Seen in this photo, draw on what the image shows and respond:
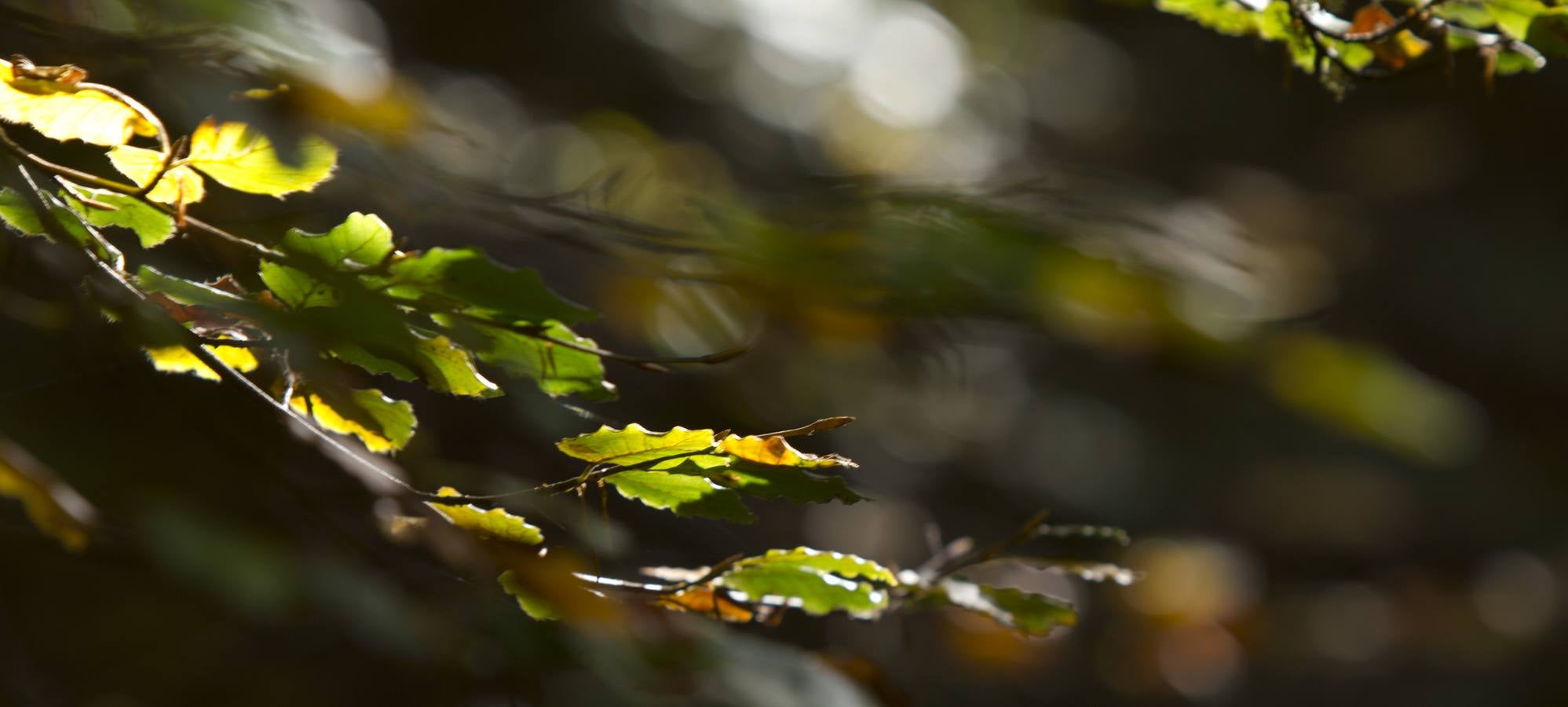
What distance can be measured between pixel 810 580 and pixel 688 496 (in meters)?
0.07

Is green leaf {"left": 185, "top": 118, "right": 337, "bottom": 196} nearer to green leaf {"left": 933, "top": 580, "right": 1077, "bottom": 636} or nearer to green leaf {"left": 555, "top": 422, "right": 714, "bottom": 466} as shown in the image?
green leaf {"left": 555, "top": 422, "right": 714, "bottom": 466}

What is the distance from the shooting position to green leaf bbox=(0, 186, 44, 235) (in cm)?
33

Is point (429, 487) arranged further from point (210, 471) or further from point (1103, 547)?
point (1103, 547)

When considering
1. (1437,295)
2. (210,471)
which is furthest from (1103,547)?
(210,471)

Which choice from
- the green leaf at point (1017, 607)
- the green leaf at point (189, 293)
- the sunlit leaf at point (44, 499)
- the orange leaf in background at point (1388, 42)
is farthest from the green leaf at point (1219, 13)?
the sunlit leaf at point (44, 499)

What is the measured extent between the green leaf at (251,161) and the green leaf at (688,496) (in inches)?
5.4

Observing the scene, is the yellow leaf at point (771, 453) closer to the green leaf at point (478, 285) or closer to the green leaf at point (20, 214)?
the green leaf at point (478, 285)

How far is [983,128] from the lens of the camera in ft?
8.68

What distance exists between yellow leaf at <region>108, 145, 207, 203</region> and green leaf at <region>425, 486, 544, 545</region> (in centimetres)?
13

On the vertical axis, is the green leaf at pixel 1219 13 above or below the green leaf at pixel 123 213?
above

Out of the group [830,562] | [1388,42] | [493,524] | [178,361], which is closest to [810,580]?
[830,562]

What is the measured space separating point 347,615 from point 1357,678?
2788 mm

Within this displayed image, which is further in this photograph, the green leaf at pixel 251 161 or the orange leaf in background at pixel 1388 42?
the orange leaf in background at pixel 1388 42

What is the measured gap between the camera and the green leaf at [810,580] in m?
0.41
